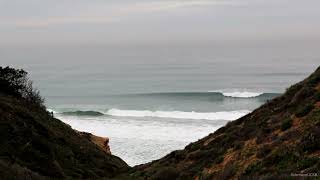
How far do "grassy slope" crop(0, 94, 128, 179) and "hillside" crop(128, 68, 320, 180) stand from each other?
2596mm

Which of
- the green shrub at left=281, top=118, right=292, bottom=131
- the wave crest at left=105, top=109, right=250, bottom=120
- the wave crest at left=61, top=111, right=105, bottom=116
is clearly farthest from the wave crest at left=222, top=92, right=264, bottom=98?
the green shrub at left=281, top=118, right=292, bottom=131

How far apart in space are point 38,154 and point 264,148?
8673 mm

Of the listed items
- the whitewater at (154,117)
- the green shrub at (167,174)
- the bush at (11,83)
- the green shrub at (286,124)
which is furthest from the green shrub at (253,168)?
the whitewater at (154,117)

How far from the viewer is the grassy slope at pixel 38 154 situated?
14.9 m

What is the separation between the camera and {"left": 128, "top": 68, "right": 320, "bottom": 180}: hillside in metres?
10.9

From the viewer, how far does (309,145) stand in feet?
36.2

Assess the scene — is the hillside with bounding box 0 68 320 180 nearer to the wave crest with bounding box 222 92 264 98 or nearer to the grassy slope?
the grassy slope

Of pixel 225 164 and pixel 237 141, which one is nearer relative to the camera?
pixel 225 164

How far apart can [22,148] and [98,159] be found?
273 inches

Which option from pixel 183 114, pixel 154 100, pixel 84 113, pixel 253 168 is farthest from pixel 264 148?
pixel 154 100

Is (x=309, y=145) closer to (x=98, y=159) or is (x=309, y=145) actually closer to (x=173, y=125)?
(x=98, y=159)

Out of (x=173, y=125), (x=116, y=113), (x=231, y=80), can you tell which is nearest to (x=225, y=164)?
(x=173, y=125)

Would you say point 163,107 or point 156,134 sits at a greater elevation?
point 163,107

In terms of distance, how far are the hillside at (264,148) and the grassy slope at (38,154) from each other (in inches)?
102
